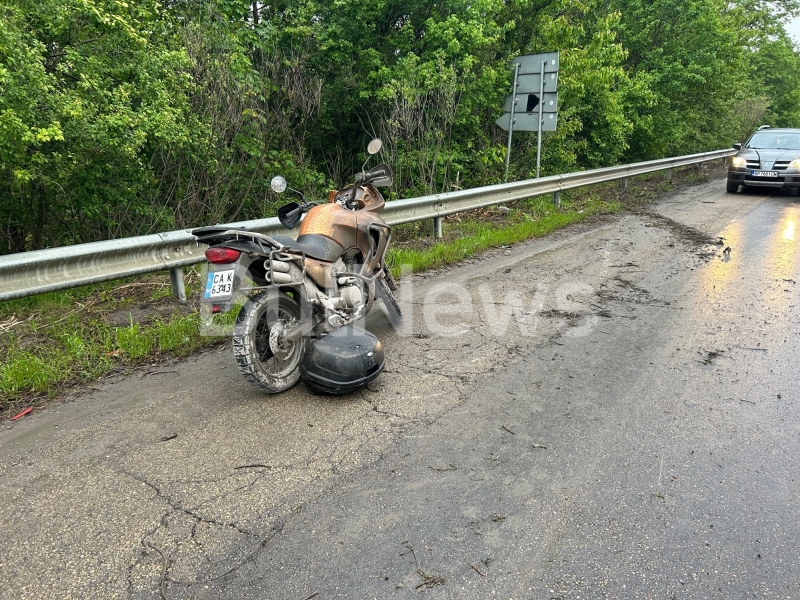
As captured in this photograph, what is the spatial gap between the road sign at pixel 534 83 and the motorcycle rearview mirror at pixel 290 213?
8.18 m

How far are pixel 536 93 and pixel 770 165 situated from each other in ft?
22.6

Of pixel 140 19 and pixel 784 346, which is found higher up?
pixel 140 19

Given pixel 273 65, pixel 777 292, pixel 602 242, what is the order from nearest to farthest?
1. pixel 777 292
2. pixel 602 242
3. pixel 273 65

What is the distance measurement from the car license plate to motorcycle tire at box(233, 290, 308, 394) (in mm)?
237

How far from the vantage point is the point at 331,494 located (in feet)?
9.87

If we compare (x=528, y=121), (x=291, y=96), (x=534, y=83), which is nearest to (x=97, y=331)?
(x=291, y=96)

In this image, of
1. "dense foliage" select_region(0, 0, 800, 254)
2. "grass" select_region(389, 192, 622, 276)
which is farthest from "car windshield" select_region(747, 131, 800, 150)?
"grass" select_region(389, 192, 622, 276)

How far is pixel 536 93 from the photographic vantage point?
11.9 metres

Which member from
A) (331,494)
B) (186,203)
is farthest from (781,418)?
(186,203)

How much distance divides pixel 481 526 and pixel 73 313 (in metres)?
4.41

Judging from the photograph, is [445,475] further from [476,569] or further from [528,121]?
[528,121]

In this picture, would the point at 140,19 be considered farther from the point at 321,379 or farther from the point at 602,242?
the point at 602,242

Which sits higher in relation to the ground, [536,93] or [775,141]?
[536,93]

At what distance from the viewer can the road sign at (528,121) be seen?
1178cm
